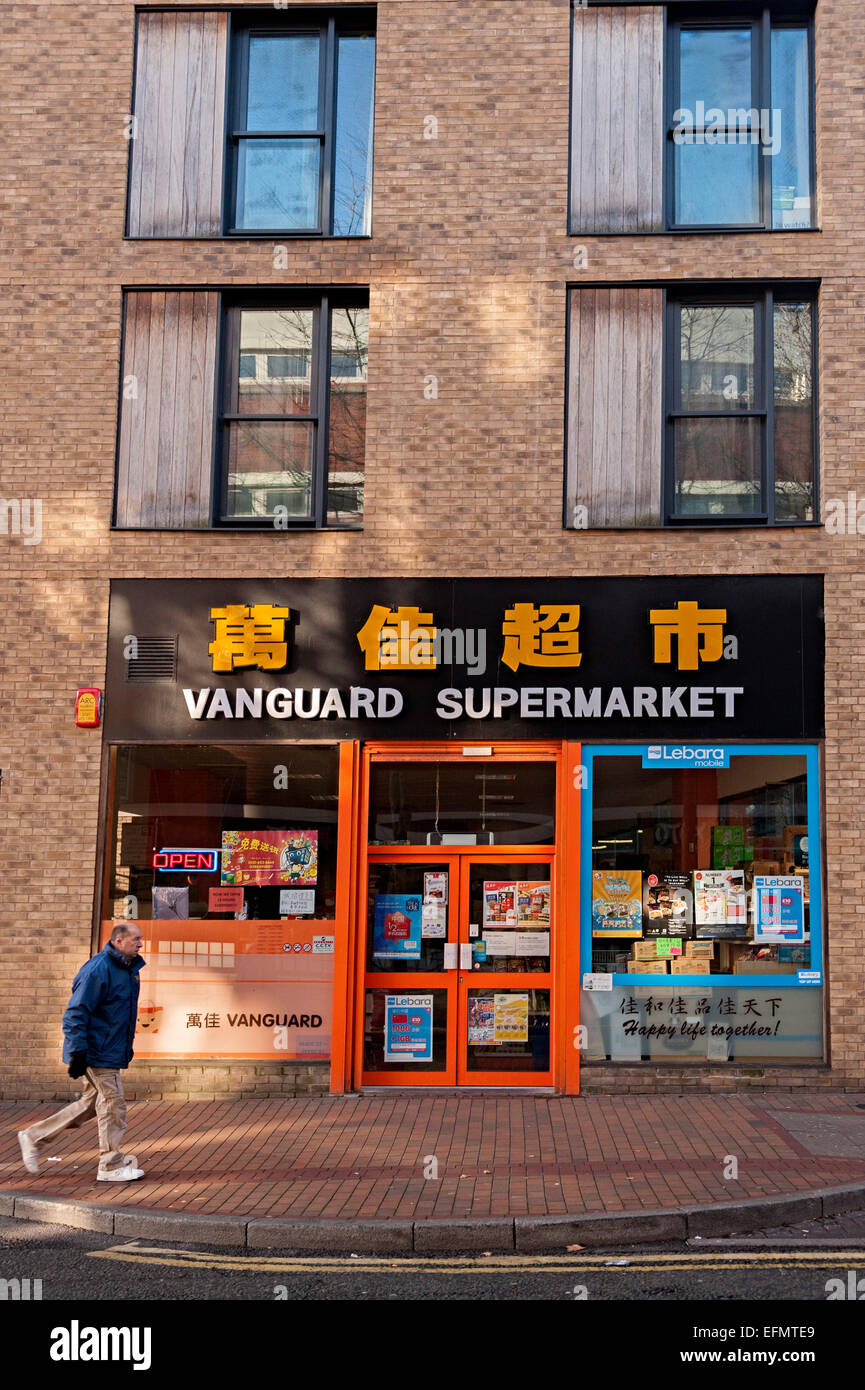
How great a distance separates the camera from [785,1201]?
754 centimetres

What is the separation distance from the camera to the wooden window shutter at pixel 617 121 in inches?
476

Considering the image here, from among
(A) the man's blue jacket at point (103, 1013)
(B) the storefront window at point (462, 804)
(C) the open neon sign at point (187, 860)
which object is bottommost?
(A) the man's blue jacket at point (103, 1013)

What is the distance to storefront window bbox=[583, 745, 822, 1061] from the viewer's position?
11289mm

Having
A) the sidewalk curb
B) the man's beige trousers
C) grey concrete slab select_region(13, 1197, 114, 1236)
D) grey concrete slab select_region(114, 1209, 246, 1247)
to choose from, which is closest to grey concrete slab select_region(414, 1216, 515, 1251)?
the sidewalk curb

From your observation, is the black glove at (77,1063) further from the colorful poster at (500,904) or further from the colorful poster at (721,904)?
the colorful poster at (721,904)

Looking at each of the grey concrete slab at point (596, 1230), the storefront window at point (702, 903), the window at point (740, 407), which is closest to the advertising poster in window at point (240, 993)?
the storefront window at point (702, 903)

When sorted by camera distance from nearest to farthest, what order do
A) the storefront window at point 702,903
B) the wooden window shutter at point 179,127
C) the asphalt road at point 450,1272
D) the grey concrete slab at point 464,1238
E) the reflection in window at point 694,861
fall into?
the asphalt road at point 450,1272 < the grey concrete slab at point 464,1238 < the storefront window at point 702,903 < the reflection in window at point 694,861 < the wooden window shutter at point 179,127

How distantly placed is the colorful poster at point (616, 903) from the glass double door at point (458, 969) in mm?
432

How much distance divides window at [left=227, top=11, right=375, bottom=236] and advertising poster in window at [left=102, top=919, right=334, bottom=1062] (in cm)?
682

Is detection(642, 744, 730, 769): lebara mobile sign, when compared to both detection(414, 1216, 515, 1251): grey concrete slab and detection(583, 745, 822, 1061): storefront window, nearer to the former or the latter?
detection(583, 745, 822, 1061): storefront window

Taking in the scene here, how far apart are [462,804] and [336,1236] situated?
4992 millimetres

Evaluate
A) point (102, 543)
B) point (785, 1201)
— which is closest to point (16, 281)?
point (102, 543)

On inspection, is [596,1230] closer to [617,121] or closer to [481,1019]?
[481,1019]

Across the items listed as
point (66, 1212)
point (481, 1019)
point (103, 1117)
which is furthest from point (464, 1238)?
point (481, 1019)
